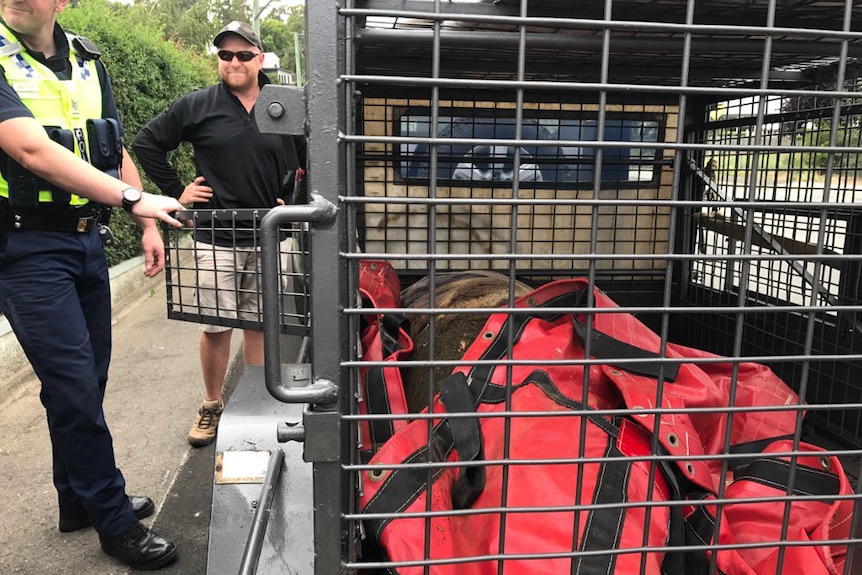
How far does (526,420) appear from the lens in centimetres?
146

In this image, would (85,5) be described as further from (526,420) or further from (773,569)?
(773,569)

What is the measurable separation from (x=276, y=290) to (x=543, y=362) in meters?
0.44

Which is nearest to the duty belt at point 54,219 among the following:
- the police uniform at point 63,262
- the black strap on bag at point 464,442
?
the police uniform at point 63,262

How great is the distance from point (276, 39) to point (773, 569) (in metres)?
49.9

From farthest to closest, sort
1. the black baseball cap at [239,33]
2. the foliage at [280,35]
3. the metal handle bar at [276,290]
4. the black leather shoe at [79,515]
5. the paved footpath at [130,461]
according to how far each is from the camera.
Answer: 1. the foliage at [280,35]
2. the black baseball cap at [239,33]
3. the black leather shoe at [79,515]
4. the paved footpath at [130,461]
5. the metal handle bar at [276,290]

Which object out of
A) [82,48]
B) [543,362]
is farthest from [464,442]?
[82,48]

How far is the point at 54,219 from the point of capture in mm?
2180

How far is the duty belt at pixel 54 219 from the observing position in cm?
212

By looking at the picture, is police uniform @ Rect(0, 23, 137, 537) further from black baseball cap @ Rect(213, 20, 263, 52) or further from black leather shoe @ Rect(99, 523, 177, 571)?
black baseball cap @ Rect(213, 20, 263, 52)

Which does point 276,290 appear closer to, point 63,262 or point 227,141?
point 63,262

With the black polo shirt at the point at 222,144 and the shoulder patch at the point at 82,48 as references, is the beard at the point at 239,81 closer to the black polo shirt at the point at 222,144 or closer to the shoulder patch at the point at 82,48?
the black polo shirt at the point at 222,144

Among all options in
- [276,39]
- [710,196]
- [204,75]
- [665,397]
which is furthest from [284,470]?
[276,39]

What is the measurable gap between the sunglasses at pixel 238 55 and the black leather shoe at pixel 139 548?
2.21 metres

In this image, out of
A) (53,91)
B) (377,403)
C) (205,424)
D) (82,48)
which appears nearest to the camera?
(377,403)
